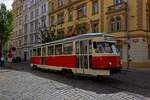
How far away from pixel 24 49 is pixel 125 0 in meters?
44.2

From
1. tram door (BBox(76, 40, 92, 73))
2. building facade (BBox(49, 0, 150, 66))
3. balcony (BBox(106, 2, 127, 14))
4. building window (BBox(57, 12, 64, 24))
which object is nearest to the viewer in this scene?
tram door (BBox(76, 40, 92, 73))

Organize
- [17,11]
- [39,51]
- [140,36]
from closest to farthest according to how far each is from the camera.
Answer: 1. [39,51]
2. [140,36]
3. [17,11]

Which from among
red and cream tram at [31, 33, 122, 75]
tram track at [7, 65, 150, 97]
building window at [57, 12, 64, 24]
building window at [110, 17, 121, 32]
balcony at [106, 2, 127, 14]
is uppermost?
building window at [57, 12, 64, 24]

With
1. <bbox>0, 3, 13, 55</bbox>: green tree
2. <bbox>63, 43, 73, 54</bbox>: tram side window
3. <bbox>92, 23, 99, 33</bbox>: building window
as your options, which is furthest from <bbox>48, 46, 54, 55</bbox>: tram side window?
<bbox>0, 3, 13, 55</bbox>: green tree

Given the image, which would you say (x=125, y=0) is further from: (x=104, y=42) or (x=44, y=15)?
(x=44, y=15)

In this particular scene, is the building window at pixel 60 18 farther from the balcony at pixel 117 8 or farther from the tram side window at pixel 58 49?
the tram side window at pixel 58 49

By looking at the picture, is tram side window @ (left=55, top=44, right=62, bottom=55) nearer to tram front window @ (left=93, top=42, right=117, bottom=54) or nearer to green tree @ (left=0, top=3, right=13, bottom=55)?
tram front window @ (left=93, top=42, right=117, bottom=54)

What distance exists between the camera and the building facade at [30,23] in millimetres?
64812

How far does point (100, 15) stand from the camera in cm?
4250

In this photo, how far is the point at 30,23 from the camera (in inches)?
2933

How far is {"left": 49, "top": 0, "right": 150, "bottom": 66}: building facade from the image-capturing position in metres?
36.6

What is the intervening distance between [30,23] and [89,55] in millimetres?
57347

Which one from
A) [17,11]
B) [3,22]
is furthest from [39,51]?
[17,11]

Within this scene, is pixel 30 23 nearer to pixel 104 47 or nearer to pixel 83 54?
pixel 83 54
